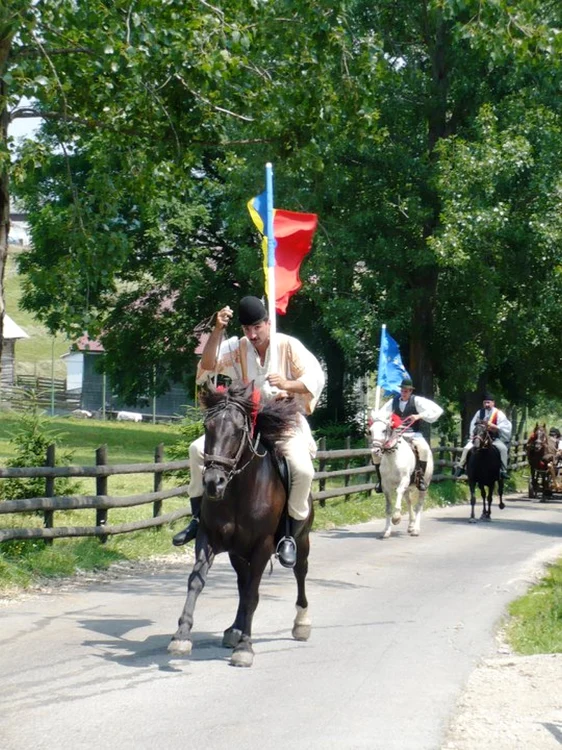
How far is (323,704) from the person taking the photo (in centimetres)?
777

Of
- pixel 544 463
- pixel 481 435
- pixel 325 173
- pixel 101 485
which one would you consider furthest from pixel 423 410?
pixel 544 463

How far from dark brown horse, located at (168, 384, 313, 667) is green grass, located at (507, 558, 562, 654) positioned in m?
2.49

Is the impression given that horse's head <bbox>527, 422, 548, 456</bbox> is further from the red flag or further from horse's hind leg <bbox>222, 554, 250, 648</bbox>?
horse's hind leg <bbox>222, 554, 250, 648</bbox>

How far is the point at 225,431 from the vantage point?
28.6 ft

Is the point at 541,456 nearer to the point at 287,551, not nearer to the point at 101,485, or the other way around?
the point at 101,485

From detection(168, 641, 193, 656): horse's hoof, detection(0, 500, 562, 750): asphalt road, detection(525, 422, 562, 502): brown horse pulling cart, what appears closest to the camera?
detection(0, 500, 562, 750): asphalt road

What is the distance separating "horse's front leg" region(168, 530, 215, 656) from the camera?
8.55 m

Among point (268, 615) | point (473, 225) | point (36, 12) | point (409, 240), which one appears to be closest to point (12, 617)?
point (268, 615)

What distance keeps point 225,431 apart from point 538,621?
4.47 m

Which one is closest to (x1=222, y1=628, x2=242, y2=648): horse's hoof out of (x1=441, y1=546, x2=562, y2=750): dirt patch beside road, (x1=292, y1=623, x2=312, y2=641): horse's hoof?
(x1=292, y1=623, x2=312, y2=641): horse's hoof

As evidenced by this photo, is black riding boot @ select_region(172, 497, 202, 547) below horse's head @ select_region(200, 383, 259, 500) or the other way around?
below

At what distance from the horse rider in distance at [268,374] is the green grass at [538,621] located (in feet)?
7.23

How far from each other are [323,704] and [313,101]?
8.25m

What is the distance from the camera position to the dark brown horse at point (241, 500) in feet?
28.6
